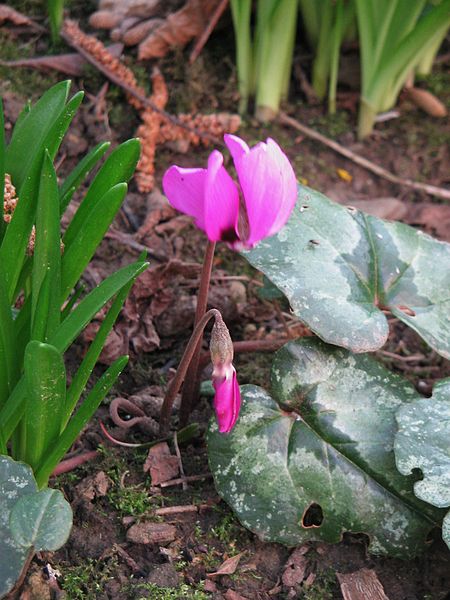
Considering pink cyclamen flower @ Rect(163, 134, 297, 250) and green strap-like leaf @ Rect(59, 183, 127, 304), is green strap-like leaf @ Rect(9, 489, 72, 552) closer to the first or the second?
green strap-like leaf @ Rect(59, 183, 127, 304)

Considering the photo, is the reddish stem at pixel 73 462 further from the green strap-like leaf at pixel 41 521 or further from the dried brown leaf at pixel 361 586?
the dried brown leaf at pixel 361 586

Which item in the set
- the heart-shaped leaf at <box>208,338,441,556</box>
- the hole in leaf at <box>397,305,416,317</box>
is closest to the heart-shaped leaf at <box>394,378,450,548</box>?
the heart-shaped leaf at <box>208,338,441,556</box>


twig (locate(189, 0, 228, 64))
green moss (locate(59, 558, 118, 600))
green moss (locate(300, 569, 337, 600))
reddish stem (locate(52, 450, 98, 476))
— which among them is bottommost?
green moss (locate(300, 569, 337, 600))

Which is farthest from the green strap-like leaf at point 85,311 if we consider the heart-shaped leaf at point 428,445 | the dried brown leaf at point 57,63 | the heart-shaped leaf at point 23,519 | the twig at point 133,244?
the dried brown leaf at point 57,63

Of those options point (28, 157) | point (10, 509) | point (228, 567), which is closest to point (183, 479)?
point (228, 567)

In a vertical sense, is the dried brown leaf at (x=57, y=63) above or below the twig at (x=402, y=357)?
above

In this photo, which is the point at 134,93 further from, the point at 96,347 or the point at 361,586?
the point at 361,586
